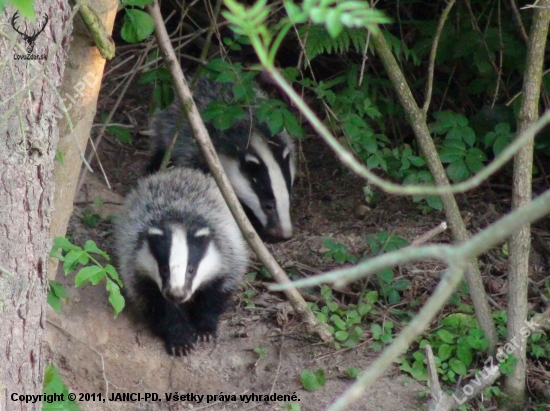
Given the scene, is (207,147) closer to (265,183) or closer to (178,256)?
(178,256)

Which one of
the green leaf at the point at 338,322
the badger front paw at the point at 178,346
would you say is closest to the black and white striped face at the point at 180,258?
the badger front paw at the point at 178,346

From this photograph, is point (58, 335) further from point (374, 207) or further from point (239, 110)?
point (374, 207)

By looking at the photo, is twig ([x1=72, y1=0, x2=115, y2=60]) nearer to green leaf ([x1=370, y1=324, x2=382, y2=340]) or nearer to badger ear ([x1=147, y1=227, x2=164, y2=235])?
badger ear ([x1=147, y1=227, x2=164, y2=235])

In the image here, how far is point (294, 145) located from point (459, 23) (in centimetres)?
154

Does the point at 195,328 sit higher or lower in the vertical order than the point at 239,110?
lower

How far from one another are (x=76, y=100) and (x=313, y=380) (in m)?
1.81

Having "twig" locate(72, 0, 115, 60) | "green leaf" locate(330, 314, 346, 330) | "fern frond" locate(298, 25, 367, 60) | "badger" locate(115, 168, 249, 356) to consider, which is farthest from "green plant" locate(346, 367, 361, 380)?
"twig" locate(72, 0, 115, 60)

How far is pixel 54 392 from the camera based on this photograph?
3.05 meters

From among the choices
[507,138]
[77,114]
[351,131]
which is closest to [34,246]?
[77,114]

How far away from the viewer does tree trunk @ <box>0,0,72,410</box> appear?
2562 mm

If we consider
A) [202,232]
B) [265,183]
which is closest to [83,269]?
[202,232]

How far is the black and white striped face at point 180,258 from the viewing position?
4.00m

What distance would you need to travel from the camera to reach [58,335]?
402 cm

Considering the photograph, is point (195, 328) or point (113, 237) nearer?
point (195, 328)
